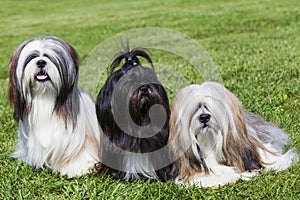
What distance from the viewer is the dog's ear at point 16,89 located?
14.9ft

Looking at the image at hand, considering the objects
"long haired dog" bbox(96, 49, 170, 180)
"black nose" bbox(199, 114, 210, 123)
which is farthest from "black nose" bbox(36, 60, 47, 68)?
"black nose" bbox(199, 114, 210, 123)

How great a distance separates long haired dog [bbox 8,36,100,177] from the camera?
175 inches

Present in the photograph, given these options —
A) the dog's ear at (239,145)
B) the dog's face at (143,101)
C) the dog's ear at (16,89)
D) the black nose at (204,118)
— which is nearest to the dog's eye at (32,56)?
the dog's ear at (16,89)

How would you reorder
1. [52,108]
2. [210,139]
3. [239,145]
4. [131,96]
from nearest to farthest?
[131,96]
[210,139]
[239,145]
[52,108]

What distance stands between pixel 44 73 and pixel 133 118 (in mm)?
937

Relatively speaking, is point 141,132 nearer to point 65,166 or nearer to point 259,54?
point 65,166

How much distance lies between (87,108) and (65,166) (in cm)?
63

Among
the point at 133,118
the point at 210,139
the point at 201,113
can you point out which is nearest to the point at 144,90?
the point at 133,118

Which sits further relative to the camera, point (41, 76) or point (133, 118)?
point (41, 76)

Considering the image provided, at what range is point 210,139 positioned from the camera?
14.3 ft

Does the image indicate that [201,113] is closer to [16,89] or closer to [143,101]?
[143,101]

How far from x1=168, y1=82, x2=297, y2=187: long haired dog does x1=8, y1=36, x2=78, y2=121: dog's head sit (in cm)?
104

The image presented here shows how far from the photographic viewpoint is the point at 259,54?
32.7 ft

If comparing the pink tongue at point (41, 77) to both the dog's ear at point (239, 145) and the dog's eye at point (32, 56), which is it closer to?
the dog's eye at point (32, 56)
